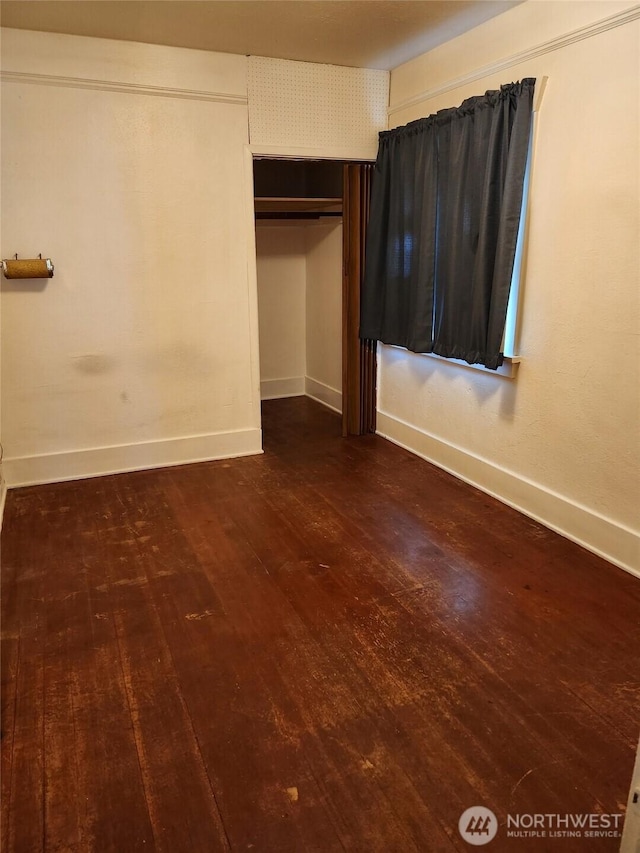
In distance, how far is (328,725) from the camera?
1.92 m

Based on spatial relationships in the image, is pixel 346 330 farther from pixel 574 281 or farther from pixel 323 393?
pixel 574 281

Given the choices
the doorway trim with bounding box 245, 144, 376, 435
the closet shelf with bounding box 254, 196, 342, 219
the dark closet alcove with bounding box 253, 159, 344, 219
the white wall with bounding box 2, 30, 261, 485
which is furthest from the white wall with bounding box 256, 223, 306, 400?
the white wall with bounding box 2, 30, 261, 485

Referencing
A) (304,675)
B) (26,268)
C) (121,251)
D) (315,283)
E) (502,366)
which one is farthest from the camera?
(315,283)

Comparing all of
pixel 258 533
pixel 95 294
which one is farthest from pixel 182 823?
pixel 95 294

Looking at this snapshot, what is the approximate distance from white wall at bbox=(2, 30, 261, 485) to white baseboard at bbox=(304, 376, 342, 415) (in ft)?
4.38

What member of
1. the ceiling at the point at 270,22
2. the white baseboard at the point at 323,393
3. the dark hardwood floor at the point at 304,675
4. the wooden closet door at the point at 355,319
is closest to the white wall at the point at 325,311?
the white baseboard at the point at 323,393

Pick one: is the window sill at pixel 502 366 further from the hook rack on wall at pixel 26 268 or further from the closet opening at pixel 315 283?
the hook rack on wall at pixel 26 268

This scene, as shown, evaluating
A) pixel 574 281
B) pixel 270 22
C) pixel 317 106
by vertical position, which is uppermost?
pixel 270 22

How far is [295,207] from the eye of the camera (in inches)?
205

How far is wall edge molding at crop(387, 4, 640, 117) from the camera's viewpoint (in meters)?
2.53

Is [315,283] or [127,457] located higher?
[315,283]

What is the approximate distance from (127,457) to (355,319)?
189 cm

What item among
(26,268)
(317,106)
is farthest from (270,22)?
(26,268)

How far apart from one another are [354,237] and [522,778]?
11.7 ft
